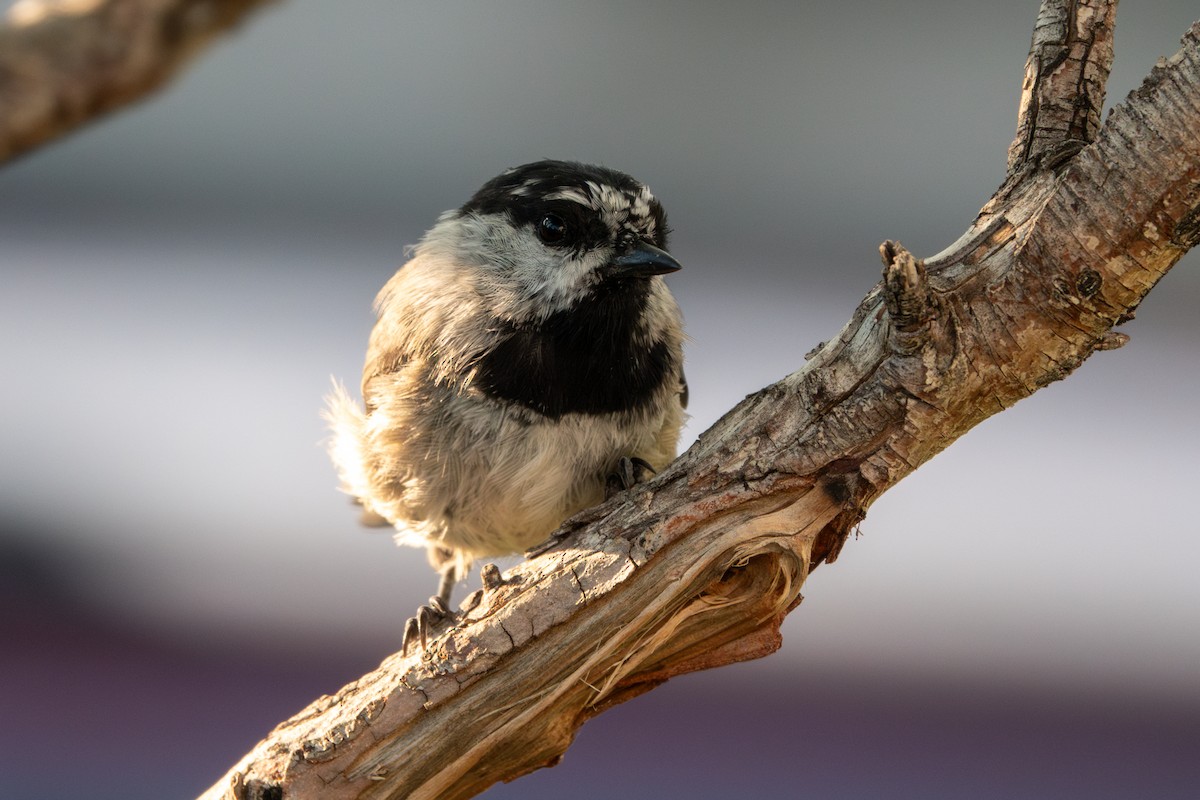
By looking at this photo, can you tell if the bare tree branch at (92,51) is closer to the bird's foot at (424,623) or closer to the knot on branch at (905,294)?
the knot on branch at (905,294)

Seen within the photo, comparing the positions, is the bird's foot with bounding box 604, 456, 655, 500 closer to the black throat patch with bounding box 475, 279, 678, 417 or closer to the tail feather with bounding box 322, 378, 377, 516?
the black throat patch with bounding box 475, 279, 678, 417

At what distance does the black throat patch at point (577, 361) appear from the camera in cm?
237

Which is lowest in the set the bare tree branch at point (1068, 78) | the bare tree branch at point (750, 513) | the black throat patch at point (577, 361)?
the bare tree branch at point (750, 513)

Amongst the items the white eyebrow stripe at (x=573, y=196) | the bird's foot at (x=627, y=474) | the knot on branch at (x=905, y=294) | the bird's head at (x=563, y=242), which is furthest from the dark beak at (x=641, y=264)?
the knot on branch at (x=905, y=294)

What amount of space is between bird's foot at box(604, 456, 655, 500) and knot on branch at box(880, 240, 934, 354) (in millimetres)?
904

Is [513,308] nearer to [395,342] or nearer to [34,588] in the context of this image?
[395,342]

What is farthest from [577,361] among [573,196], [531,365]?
[573,196]

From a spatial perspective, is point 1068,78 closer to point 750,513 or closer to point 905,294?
point 905,294

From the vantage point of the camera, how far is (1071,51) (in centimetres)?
168

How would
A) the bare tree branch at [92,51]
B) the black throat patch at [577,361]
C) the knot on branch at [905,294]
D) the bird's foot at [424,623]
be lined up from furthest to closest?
the black throat patch at [577,361] → the bird's foot at [424,623] → the knot on branch at [905,294] → the bare tree branch at [92,51]

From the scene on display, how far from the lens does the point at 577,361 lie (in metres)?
2.39

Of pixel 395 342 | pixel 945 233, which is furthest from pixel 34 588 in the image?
pixel 945 233

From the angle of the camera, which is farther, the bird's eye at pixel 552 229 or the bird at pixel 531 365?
the bird's eye at pixel 552 229

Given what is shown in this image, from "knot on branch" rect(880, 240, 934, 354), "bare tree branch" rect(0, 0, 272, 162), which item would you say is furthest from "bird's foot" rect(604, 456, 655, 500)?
"bare tree branch" rect(0, 0, 272, 162)
